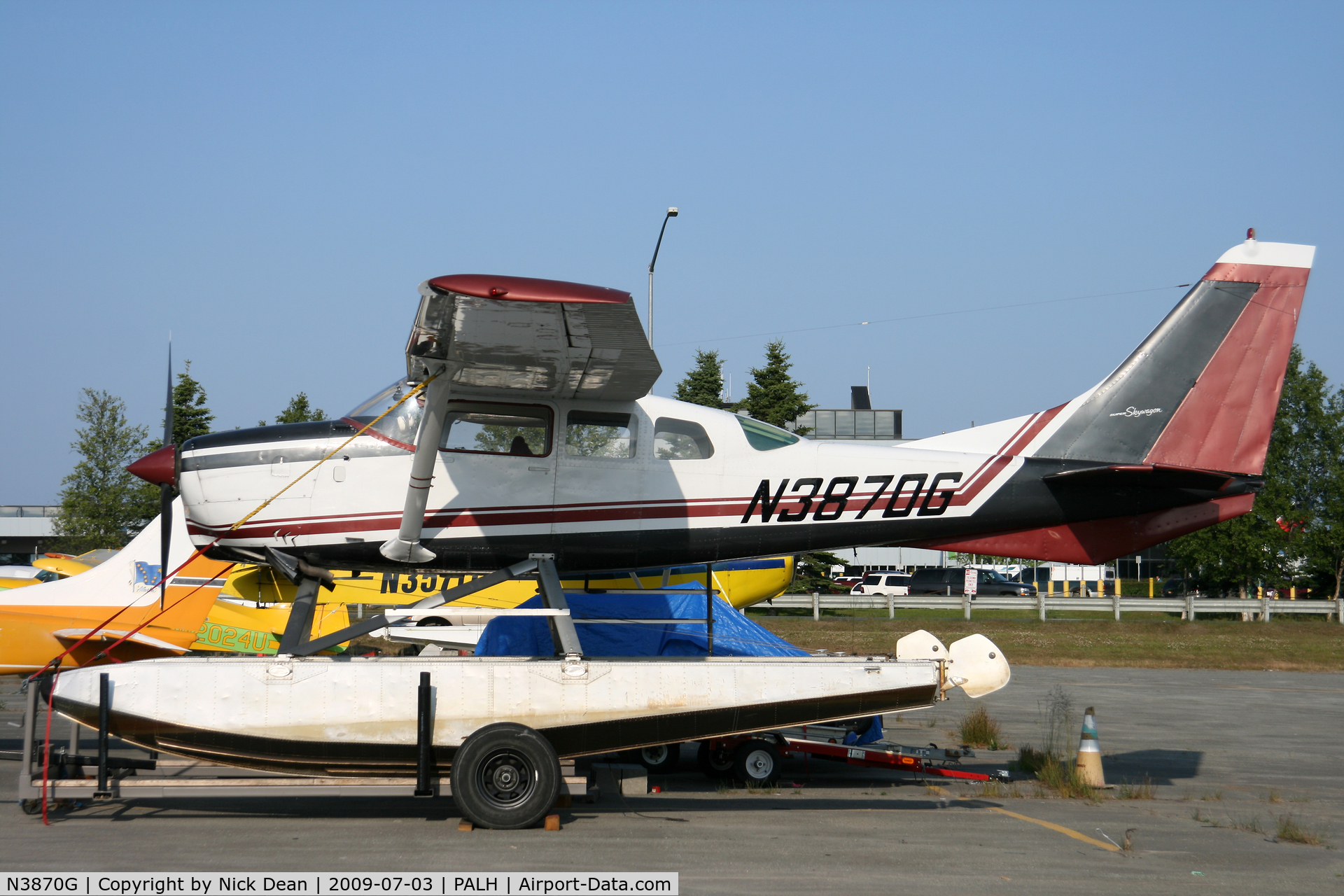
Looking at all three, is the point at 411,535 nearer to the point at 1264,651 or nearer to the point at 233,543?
the point at 233,543

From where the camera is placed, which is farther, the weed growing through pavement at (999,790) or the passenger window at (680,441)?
the weed growing through pavement at (999,790)

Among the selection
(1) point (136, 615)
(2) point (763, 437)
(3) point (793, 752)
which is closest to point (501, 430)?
(2) point (763, 437)

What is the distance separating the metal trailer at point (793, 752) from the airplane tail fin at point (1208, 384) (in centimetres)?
301

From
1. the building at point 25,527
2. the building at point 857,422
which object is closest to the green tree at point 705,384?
the building at point 857,422

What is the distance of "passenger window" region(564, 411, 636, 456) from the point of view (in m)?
8.33

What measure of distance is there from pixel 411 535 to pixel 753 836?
341 centimetres

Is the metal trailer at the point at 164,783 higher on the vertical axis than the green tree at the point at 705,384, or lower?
lower

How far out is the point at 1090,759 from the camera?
904cm

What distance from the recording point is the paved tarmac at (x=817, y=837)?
600cm

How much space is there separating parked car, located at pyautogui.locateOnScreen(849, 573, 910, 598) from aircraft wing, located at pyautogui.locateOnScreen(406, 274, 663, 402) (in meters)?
38.2

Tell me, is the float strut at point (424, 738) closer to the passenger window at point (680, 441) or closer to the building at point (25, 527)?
the passenger window at point (680, 441)

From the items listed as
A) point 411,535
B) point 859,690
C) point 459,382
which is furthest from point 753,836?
point 459,382

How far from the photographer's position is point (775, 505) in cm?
864

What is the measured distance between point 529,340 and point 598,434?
1.51 metres
